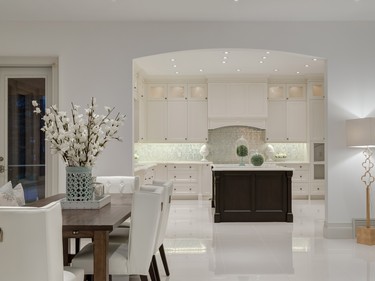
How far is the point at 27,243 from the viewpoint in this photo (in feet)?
7.11

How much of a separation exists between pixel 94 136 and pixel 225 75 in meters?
7.28

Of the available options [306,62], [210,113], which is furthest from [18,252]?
[210,113]

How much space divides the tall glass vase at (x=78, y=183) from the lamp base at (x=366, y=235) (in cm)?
378

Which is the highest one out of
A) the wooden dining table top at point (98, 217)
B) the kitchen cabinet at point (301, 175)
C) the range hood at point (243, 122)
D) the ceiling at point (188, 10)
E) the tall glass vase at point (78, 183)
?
the ceiling at point (188, 10)

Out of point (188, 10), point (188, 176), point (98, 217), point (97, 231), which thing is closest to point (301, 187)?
point (188, 176)

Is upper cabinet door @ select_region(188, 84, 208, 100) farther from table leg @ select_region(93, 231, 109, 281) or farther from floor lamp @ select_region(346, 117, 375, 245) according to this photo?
table leg @ select_region(93, 231, 109, 281)

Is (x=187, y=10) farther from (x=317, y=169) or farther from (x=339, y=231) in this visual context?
(x=317, y=169)

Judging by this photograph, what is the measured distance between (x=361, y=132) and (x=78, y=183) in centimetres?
380

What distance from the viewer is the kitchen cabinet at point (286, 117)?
10656mm

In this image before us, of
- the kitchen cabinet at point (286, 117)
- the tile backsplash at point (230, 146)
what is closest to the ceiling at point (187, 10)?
the kitchen cabinet at point (286, 117)

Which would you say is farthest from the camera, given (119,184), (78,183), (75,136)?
(119,184)

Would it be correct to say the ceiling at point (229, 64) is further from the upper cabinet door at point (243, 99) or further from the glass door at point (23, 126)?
the glass door at point (23, 126)

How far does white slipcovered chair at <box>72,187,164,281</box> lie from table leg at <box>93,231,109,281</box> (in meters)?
0.26

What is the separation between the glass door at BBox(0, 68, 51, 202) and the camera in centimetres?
630
